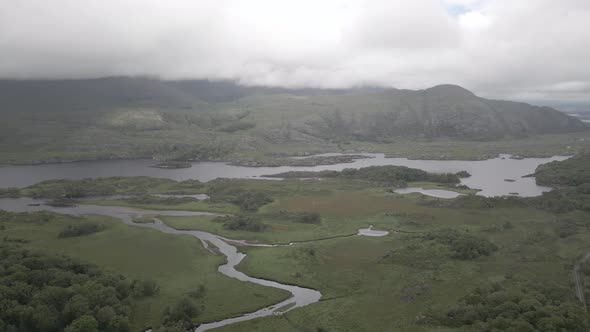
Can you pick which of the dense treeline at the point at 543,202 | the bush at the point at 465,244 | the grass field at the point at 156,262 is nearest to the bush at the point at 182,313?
the grass field at the point at 156,262

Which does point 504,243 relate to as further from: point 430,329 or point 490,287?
point 430,329

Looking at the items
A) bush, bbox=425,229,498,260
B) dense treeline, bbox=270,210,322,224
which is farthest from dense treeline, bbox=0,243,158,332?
bush, bbox=425,229,498,260

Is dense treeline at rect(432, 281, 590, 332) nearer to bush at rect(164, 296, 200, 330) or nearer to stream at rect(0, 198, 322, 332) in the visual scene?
stream at rect(0, 198, 322, 332)

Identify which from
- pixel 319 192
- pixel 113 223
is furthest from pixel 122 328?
pixel 319 192

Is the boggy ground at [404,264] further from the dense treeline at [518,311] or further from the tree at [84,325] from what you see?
the tree at [84,325]

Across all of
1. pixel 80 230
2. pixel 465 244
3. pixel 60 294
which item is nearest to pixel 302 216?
pixel 465 244

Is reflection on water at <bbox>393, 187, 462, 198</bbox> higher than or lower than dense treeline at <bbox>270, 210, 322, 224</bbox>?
higher

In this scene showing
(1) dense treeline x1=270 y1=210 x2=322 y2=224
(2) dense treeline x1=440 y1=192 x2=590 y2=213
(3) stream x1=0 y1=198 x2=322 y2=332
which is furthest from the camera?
(1) dense treeline x1=270 y1=210 x2=322 y2=224
